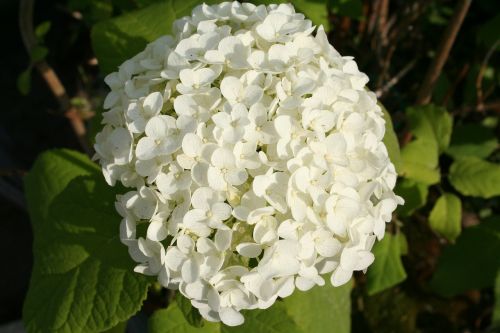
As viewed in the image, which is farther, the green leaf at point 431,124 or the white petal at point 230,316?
the green leaf at point 431,124

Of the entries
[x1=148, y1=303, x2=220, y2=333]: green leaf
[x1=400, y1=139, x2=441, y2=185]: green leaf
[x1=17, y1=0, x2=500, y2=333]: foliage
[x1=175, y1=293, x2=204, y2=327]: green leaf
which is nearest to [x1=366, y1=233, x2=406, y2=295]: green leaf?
[x1=17, y1=0, x2=500, y2=333]: foliage

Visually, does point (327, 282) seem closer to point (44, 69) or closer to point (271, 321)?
point (271, 321)

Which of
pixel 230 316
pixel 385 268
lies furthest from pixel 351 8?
pixel 230 316

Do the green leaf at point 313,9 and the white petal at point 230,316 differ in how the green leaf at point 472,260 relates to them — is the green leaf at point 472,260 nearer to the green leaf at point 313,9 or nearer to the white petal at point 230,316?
the green leaf at point 313,9

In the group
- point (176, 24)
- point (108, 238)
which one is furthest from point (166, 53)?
point (108, 238)

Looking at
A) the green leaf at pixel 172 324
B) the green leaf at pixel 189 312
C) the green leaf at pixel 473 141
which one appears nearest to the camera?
the green leaf at pixel 189 312

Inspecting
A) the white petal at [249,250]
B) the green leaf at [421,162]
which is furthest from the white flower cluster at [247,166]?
the green leaf at [421,162]

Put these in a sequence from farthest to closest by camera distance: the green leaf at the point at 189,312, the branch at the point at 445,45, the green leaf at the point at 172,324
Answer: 1. the branch at the point at 445,45
2. the green leaf at the point at 172,324
3. the green leaf at the point at 189,312

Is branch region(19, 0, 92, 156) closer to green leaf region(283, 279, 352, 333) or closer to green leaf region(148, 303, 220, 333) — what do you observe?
green leaf region(148, 303, 220, 333)
